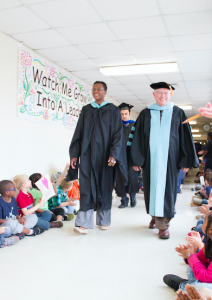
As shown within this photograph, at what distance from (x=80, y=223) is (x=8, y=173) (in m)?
1.17

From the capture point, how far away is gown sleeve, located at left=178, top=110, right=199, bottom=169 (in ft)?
9.78

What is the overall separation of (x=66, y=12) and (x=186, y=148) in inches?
75.8

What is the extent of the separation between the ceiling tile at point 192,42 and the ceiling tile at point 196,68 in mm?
773

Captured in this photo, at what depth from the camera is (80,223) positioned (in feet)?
10.2

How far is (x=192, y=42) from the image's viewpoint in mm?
3789

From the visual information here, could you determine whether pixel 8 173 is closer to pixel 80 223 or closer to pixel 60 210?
pixel 60 210

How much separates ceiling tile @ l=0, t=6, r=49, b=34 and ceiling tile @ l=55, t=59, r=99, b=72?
1321 millimetres

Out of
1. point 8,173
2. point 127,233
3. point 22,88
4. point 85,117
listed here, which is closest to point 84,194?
point 127,233

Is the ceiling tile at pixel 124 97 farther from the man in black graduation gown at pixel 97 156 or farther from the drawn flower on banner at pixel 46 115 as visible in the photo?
the man in black graduation gown at pixel 97 156

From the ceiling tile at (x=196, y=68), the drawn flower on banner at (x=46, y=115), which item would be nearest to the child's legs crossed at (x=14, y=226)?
the drawn flower on banner at (x=46, y=115)

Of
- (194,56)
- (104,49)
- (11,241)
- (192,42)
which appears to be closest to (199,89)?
(194,56)

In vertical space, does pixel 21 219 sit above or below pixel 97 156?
below

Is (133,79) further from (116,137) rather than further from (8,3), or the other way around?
(8,3)

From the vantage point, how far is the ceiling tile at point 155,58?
4.37 m
